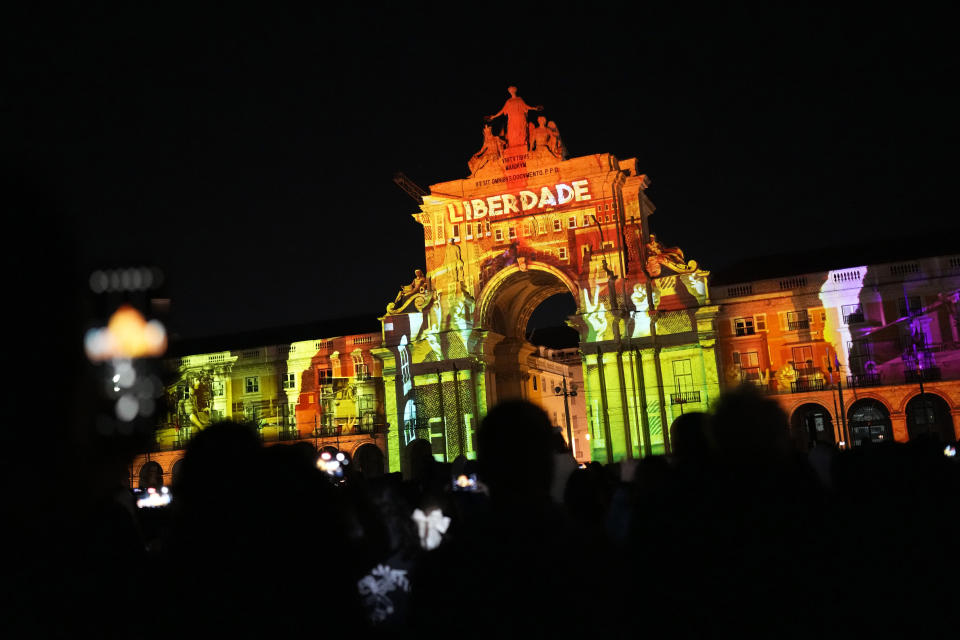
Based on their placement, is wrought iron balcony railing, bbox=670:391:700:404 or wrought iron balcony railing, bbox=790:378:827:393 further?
wrought iron balcony railing, bbox=670:391:700:404

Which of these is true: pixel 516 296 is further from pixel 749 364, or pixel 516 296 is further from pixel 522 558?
pixel 522 558

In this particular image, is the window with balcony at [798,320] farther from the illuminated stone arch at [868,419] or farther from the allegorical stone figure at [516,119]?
the allegorical stone figure at [516,119]

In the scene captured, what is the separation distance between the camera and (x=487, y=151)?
5497cm

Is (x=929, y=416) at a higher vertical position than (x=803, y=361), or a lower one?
lower

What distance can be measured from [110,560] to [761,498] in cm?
296

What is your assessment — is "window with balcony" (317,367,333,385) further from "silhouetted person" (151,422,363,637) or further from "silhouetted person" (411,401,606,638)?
"silhouetted person" (411,401,606,638)

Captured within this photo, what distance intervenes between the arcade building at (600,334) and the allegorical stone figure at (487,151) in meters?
0.12

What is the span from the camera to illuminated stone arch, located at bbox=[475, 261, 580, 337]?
173ft

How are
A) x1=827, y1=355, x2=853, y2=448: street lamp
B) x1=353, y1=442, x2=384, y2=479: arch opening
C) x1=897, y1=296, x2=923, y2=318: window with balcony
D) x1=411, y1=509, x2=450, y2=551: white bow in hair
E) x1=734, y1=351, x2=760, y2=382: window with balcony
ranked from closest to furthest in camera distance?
x1=411, y1=509, x2=450, y2=551: white bow in hair, x1=827, y1=355, x2=853, y2=448: street lamp, x1=897, y1=296, x2=923, y2=318: window with balcony, x1=734, y1=351, x2=760, y2=382: window with balcony, x1=353, y1=442, x2=384, y2=479: arch opening

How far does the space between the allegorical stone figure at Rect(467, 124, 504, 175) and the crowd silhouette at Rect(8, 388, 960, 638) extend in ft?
165

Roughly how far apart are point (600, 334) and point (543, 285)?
306 inches

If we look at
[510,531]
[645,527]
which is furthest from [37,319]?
[645,527]

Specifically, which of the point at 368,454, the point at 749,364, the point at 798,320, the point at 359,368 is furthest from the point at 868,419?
the point at 359,368

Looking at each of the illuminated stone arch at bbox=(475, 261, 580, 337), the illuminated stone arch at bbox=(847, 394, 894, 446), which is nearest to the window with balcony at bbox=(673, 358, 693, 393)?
the illuminated stone arch at bbox=(475, 261, 580, 337)
